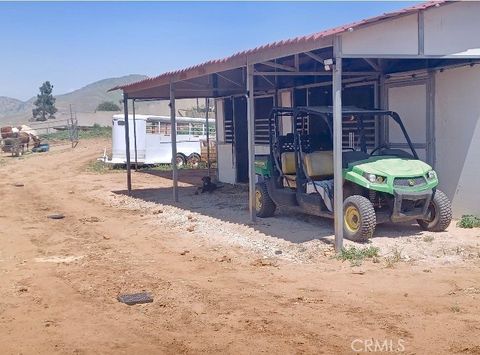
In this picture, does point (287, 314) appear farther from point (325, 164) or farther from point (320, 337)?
point (325, 164)

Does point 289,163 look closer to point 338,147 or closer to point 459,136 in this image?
point 338,147

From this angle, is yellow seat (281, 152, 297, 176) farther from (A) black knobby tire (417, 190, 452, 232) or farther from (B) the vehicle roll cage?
(A) black knobby tire (417, 190, 452, 232)

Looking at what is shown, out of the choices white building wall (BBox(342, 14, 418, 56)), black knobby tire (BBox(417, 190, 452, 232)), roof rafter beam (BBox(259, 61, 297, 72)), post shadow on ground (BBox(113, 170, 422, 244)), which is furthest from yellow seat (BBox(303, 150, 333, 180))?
white building wall (BBox(342, 14, 418, 56))


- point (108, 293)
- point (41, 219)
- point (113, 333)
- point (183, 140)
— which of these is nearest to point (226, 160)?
point (41, 219)

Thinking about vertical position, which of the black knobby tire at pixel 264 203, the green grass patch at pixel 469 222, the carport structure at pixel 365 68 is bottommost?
the green grass patch at pixel 469 222

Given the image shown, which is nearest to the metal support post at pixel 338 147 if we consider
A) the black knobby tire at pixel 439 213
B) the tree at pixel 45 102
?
the black knobby tire at pixel 439 213

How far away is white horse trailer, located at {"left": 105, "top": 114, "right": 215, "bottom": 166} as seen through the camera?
2445cm

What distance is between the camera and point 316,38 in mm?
8016

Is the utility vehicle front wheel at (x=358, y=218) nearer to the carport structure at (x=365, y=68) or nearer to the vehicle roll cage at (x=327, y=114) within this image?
the carport structure at (x=365, y=68)

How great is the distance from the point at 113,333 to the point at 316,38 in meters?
4.72

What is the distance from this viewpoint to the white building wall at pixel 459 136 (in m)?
9.74

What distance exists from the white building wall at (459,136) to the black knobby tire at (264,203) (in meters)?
2.94

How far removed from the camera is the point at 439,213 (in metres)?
8.93

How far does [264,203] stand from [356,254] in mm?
3208
